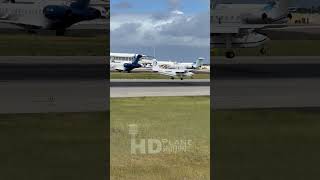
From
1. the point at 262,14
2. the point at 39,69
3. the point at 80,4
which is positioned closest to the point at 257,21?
the point at 262,14

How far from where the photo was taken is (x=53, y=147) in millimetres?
3176

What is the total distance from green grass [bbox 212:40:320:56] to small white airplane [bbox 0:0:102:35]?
213cm

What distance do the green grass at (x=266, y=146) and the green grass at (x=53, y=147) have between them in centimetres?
77

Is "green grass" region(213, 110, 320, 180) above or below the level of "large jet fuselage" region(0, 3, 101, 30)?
below

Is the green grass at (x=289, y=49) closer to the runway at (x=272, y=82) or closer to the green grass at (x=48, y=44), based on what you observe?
the runway at (x=272, y=82)

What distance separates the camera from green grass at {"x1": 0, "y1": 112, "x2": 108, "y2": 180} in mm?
2633

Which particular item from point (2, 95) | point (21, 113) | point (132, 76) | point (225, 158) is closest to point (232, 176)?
point (225, 158)

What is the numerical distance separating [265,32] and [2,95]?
395 centimetres

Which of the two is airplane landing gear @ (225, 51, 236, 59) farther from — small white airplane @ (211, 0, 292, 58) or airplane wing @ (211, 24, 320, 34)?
small white airplane @ (211, 0, 292, 58)

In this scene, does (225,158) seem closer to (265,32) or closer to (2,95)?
(2,95)

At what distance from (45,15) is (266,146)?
3.63 metres

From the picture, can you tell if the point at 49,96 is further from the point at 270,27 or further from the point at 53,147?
the point at 270,27

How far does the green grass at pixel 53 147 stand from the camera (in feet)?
8.64

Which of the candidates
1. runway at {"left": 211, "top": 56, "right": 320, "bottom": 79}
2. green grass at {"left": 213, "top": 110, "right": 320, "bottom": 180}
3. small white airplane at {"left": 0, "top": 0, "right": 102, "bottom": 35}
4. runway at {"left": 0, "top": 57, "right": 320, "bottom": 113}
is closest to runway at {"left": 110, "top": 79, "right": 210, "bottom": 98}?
runway at {"left": 0, "top": 57, "right": 320, "bottom": 113}
